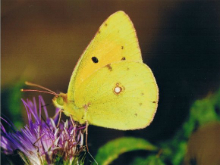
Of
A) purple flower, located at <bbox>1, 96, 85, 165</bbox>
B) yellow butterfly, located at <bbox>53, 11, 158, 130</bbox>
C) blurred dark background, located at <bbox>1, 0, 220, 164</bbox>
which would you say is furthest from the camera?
→ blurred dark background, located at <bbox>1, 0, 220, 164</bbox>

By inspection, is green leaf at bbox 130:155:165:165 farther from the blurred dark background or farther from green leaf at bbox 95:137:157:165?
the blurred dark background

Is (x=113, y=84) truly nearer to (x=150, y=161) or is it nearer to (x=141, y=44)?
(x=150, y=161)

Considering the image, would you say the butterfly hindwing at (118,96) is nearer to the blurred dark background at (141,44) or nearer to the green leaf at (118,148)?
the green leaf at (118,148)

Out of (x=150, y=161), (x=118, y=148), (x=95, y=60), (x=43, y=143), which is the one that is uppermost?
(x=95, y=60)

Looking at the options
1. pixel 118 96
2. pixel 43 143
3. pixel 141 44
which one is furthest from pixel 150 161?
pixel 141 44

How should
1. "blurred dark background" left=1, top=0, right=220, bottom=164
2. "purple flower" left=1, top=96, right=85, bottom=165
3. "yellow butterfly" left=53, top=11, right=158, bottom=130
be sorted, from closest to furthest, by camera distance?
"purple flower" left=1, top=96, right=85, bottom=165 < "yellow butterfly" left=53, top=11, right=158, bottom=130 < "blurred dark background" left=1, top=0, right=220, bottom=164

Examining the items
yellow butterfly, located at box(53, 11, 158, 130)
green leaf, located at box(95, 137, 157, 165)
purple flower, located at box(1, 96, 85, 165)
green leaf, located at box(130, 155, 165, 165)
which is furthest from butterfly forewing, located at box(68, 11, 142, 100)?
green leaf, located at box(130, 155, 165, 165)
